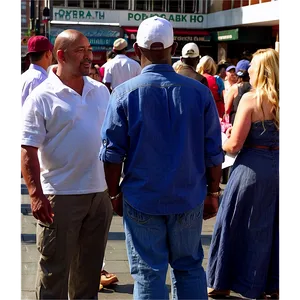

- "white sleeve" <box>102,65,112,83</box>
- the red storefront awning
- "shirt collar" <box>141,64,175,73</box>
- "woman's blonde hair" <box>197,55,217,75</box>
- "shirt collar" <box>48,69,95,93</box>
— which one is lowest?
"shirt collar" <box>48,69,95,93</box>

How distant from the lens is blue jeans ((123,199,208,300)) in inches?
153

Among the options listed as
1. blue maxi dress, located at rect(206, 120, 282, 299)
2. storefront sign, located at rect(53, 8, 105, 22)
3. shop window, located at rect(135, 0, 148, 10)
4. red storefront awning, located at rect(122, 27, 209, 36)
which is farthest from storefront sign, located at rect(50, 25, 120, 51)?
blue maxi dress, located at rect(206, 120, 282, 299)

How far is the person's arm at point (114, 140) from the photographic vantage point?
3848 mm

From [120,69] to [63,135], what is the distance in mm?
6772

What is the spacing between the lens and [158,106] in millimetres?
3816

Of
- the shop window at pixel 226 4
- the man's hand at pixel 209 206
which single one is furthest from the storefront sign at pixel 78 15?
the man's hand at pixel 209 206

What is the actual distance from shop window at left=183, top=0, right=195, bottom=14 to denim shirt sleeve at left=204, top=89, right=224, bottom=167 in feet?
139

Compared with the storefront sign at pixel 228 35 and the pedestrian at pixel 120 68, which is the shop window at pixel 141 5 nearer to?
the storefront sign at pixel 228 35

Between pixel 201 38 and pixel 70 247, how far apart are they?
41461 millimetres

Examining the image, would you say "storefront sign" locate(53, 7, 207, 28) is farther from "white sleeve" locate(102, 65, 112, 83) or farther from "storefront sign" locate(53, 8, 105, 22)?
"white sleeve" locate(102, 65, 112, 83)

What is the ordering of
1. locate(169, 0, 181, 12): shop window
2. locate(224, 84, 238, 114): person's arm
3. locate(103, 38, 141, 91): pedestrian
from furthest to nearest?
locate(169, 0, 181, 12): shop window < locate(103, 38, 141, 91): pedestrian < locate(224, 84, 238, 114): person's arm

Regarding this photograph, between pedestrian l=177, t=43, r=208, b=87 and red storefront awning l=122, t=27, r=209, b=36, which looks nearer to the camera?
pedestrian l=177, t=43, r=208, b=87

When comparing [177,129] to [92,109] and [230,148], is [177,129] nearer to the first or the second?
[92,109]
